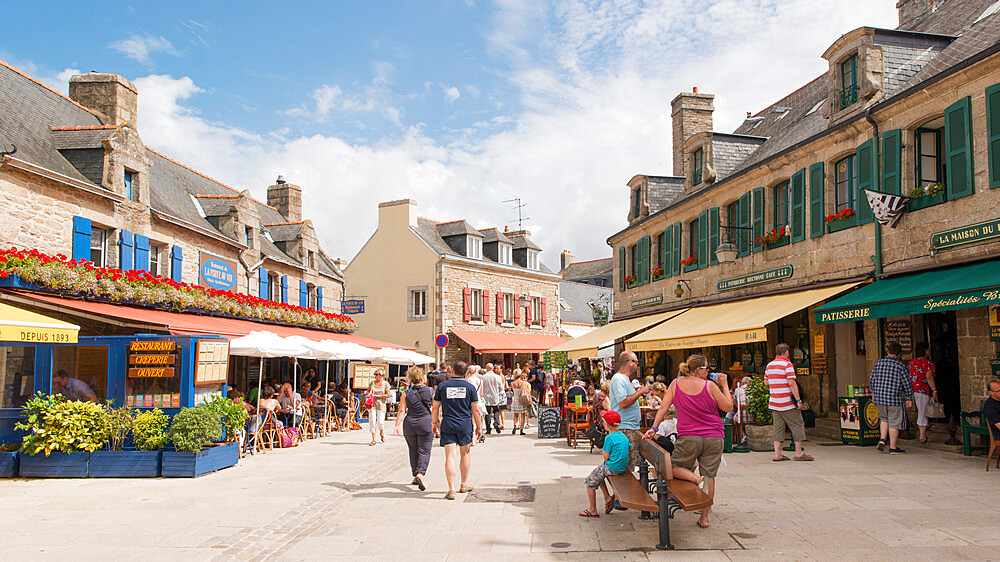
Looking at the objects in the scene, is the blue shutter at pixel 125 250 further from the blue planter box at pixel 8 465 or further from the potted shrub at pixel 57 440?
the blue planter box at pixel 8 465

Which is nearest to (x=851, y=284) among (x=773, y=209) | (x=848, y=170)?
(x=848, y=170)

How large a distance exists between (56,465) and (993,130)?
12716 millimetres

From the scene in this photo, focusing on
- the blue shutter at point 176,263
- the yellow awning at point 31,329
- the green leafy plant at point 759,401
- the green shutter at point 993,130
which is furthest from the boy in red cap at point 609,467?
the blue shutter at point 176,263

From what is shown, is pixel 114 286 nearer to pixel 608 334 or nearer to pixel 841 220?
pixel 608 334

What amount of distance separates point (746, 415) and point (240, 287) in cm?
1335

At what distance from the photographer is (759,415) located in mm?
10969

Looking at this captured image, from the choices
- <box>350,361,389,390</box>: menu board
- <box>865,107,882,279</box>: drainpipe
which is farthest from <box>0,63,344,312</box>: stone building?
<box>865,107,882,279</box>: drainpipe

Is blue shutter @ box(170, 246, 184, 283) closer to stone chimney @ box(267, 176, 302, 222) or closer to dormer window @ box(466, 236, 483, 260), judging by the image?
stone chimney @ box(267, 176, 302, 222)

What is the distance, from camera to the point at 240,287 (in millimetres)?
19250

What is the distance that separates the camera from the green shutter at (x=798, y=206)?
546 inches

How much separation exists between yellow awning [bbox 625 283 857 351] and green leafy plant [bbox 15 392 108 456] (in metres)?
9.18

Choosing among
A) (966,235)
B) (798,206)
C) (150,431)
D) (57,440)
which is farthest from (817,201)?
(57,440)

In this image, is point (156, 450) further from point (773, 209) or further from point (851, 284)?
point (773, 209)

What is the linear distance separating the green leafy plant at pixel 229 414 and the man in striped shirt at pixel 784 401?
7252mm
